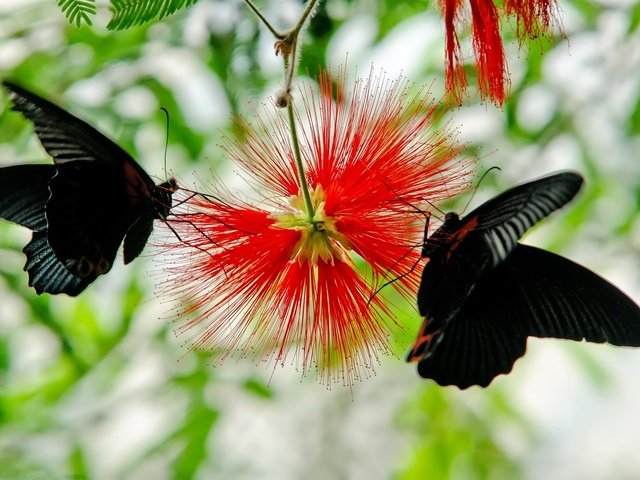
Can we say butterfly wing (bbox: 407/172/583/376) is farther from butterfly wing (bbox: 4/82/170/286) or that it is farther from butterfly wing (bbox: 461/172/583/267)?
butterfly wing (bbox: 4/82/170/286)

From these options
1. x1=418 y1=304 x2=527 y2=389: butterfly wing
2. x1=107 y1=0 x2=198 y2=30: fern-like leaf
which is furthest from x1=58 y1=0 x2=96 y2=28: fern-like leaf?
x1=418 y1=304 x2=527 y2=389: butterfly wing

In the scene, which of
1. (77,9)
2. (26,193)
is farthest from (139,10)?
(26,193)

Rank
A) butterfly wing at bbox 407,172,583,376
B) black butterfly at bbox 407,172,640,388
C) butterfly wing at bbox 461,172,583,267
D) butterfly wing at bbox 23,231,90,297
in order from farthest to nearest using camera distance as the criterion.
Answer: butterfly wing at bbox 23,231,90,297 < black butterfly at bbox 407,172,640,388 < butterfly wing at bbox 407,172,583,376 < butterfly wing at bbox 461,172,583,267

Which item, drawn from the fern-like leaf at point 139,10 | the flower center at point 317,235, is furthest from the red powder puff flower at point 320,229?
the fern-like leaf at point 139,10

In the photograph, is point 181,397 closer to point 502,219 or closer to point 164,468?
point 164,468

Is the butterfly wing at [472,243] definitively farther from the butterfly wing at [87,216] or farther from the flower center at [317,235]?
the butterfly wing at [87,216]

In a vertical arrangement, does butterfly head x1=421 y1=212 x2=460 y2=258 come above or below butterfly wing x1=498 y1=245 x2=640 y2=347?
above
